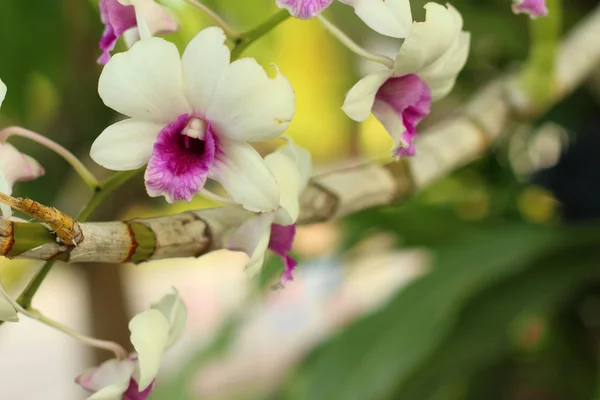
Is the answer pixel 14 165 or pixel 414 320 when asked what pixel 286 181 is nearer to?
pixel 14 165

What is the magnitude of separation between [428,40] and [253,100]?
5cm

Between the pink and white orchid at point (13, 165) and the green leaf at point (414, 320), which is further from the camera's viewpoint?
the green leaf at point (414, 320)

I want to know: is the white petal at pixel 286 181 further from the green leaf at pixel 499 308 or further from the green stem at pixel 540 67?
the green leaf at pixel 499 308

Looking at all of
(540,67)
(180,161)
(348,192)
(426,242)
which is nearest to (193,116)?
(180,161)

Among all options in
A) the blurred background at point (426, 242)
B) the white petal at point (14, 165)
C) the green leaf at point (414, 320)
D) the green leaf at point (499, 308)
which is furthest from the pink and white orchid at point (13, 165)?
the green leaf at point (499, 308)

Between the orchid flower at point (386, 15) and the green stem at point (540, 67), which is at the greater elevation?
the orchid flower at point (386, 15)

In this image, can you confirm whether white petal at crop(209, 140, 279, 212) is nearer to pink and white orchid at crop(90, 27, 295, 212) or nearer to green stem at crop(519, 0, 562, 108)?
pink and white orchid at crop(90, 27, 295, 212)

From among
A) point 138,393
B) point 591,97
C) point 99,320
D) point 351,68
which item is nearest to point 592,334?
point 591,97

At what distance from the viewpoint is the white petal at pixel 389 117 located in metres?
0.20

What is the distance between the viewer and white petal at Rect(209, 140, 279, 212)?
0.17 m

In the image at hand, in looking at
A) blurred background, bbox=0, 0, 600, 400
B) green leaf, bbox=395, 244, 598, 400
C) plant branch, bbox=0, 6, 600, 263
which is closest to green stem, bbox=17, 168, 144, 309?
plant branch, bbox=0, 6, 600, 263

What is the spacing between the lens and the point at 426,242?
0.63 meters

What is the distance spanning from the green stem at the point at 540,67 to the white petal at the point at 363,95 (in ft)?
0.79

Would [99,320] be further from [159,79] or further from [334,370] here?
[159,79]
